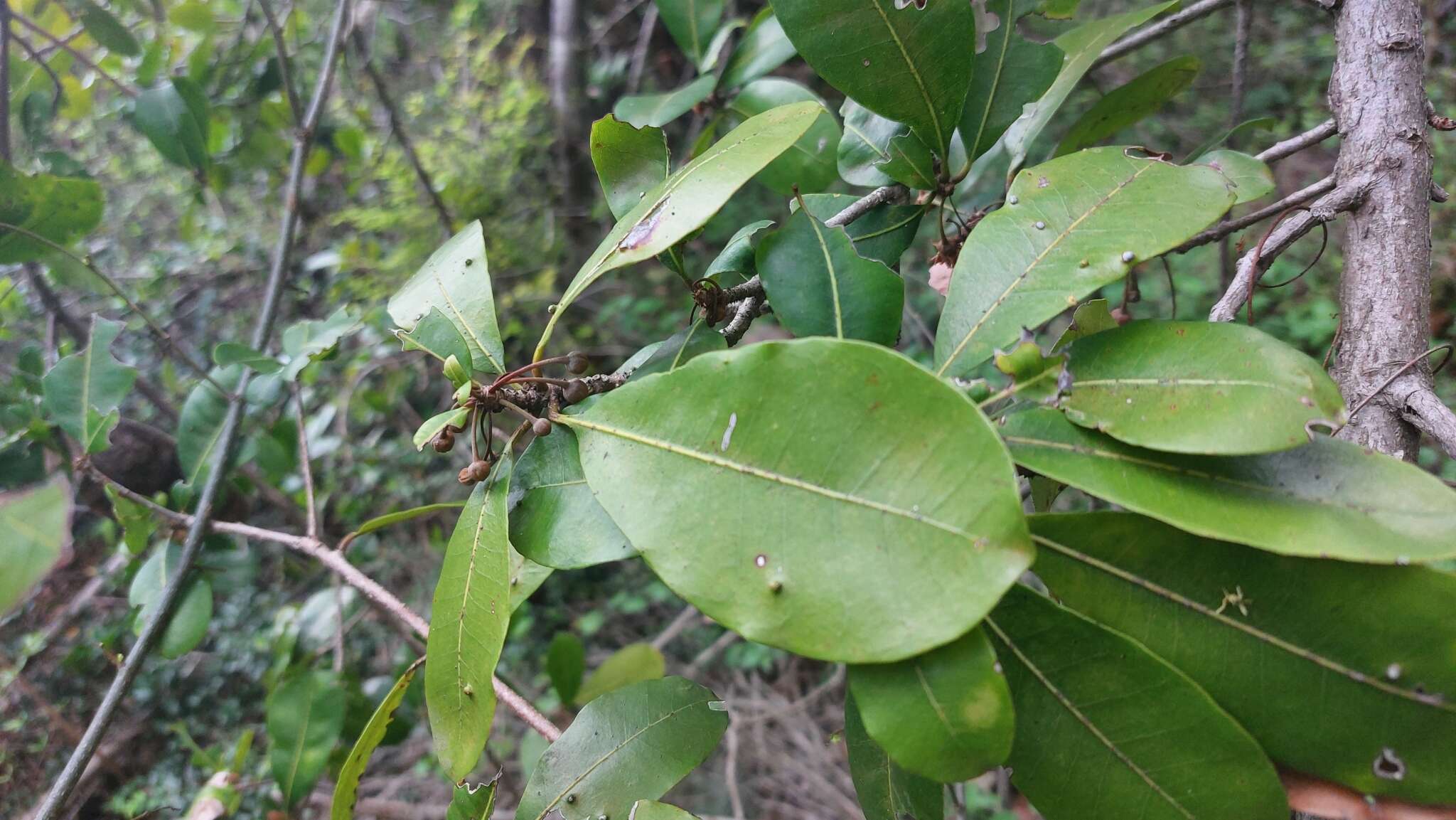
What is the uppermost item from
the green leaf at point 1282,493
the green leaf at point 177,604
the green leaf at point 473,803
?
Answer: the green leaf at point 1282,493

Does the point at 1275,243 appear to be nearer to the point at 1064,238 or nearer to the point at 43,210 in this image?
the point at 1064,238

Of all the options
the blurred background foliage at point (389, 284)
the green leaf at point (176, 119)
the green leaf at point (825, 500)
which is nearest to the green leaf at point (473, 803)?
the green leaf at point (825, 500)

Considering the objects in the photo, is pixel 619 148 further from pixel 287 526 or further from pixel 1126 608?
pixel 287 526

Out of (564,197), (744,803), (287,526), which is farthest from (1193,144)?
(287,526)

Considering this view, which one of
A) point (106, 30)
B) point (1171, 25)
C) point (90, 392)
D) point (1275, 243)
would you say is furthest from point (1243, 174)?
point (106, 30)

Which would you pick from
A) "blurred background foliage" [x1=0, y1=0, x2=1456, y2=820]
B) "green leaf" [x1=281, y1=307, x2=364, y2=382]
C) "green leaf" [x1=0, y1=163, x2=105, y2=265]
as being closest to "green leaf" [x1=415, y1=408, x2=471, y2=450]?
"green leaf" [x1=281, y1=307, x2=364, y2=382]

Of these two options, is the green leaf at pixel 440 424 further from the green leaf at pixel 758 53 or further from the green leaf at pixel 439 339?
the green leaf at pixel 758 53
